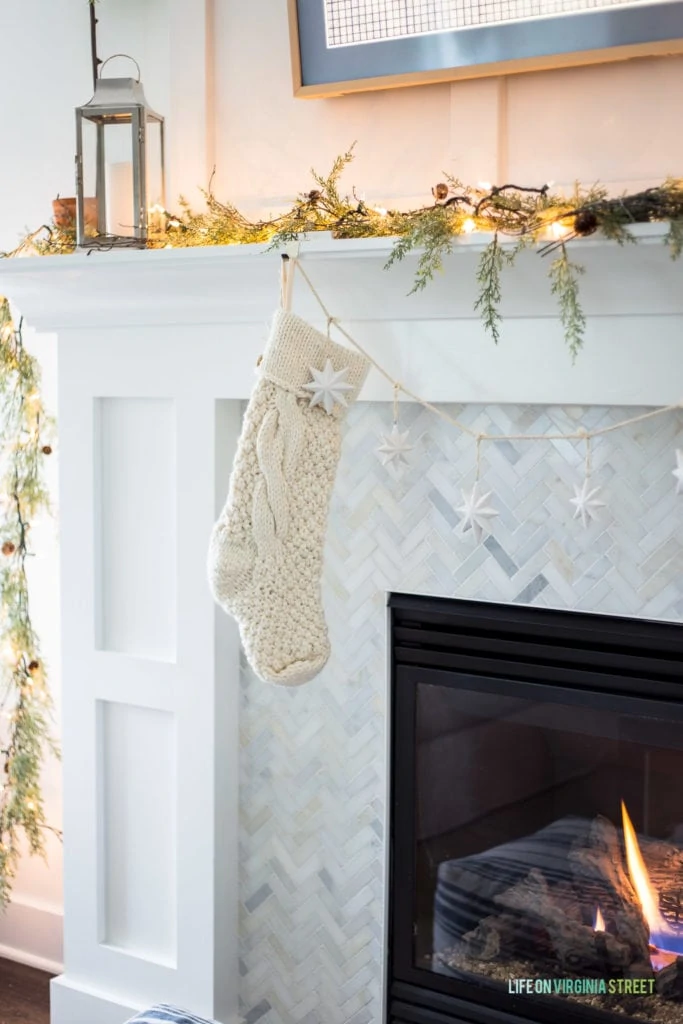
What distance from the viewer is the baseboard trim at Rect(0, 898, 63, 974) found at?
2602mm

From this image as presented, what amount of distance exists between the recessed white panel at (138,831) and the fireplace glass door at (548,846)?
490 millimetres

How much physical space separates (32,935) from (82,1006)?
50cm

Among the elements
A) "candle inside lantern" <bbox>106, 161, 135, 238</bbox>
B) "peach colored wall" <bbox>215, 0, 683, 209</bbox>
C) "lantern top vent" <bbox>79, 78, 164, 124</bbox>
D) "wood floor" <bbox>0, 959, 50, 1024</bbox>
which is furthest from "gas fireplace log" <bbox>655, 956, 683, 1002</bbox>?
"lantern top vent" <bbox>79, 78, 164, 124</bbox>

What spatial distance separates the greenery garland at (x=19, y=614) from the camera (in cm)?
251

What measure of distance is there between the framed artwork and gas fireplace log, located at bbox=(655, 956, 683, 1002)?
1.37m

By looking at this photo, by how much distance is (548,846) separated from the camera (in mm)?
1805

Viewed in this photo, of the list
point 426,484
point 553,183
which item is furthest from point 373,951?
point 553,183

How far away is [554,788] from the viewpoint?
1.79m

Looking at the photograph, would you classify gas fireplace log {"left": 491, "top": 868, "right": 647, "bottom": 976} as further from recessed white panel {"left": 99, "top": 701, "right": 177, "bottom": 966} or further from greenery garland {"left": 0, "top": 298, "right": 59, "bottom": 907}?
greenery garland {"left": 0, "top": 298, "right": 59, "bottom": 907}

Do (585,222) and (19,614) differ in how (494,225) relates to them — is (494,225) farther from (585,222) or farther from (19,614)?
(19,614)

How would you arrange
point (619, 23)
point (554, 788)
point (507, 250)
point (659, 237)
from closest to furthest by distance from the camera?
1. point (659, 237)
2. point (507, 250)
3. point (619, 23)
4. point (554, 788)

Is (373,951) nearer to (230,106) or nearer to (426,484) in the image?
(426,484)

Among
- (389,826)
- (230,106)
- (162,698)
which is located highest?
(230,106)

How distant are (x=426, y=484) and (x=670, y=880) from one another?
2.34 ft
